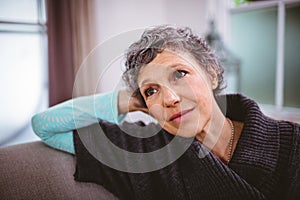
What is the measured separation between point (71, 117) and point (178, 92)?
0.42m

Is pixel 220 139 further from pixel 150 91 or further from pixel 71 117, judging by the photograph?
pixel 71 117

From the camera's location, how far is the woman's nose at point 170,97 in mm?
851

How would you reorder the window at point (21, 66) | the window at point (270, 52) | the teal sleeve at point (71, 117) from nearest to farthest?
the teal sleeve at point (71, 117), the window at point (21, 66), the window at point (270, 52)

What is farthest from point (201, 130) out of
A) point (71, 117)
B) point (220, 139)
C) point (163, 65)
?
point (71, 117)

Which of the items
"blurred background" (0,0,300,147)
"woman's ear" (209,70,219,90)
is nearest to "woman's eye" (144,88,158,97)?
"woman's ear" (209,70,219,90)

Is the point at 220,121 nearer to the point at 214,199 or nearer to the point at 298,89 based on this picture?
the point at 214,199

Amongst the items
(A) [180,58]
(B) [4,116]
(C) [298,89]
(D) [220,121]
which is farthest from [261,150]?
(C) [298,89]

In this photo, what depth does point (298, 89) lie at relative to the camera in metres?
2.48

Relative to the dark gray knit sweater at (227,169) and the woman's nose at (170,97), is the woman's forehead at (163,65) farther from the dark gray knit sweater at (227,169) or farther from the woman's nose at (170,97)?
the dark gray knit sweater at (227,169)

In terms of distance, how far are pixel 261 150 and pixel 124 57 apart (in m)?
0.42

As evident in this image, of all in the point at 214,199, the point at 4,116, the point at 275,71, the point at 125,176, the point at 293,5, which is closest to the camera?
the point at 214,199

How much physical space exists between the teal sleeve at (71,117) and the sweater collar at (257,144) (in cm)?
40

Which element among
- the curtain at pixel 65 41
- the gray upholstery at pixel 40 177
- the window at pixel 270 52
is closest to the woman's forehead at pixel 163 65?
the gray upholstery at pixel 40 177

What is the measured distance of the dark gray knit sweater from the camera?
866mm
